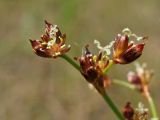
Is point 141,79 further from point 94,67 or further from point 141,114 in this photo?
point 94,67

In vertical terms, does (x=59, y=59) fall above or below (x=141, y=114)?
above

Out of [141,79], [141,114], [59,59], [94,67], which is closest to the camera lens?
[94,67]

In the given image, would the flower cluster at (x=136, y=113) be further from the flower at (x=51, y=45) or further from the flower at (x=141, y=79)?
the flower at (x=141, y=79)

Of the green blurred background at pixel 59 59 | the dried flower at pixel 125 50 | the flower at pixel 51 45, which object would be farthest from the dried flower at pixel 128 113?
the green blurred background at pixel 59 59

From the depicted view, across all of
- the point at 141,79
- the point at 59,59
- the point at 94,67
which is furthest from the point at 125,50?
the point at 59,59

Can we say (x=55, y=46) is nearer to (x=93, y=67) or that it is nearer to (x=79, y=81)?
(x=93, y=67)

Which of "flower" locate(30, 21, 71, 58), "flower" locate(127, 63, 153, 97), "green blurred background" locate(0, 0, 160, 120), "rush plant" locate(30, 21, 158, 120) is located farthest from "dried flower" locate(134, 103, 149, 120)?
"green blurred background" locate(0, 0, 160, 120)

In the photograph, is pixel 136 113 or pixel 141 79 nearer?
pixel 136 113
